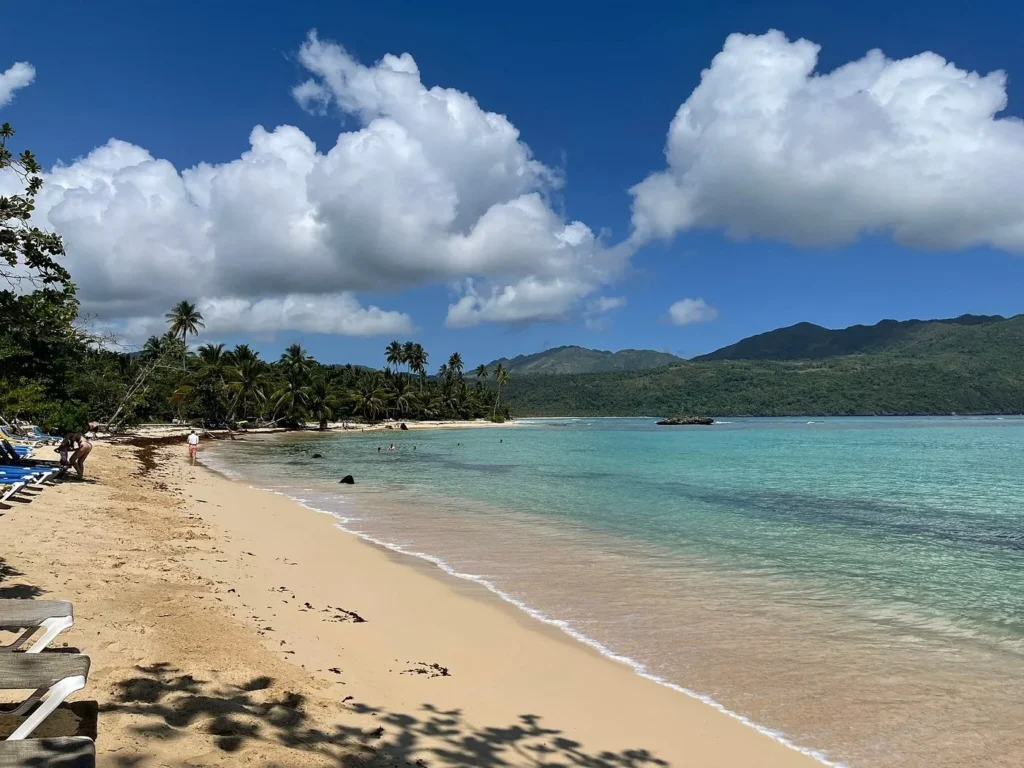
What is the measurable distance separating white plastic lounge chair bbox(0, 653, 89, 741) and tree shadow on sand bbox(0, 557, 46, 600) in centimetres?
451

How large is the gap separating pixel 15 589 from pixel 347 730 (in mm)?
4685

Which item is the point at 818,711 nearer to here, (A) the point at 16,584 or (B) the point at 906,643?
(B) the point at 906,643

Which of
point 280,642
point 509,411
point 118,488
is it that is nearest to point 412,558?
point 280,642

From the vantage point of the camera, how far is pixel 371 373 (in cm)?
11575

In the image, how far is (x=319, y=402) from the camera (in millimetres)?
89375

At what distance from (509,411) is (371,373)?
1640 inches

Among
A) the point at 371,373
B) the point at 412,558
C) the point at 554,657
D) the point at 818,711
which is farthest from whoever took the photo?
the point at 371,373

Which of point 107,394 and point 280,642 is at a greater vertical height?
→ point 107,394

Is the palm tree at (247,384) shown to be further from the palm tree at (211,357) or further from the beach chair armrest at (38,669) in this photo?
the beach chair armrest at (38,669)

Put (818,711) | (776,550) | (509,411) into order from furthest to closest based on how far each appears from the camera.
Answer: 1. (509,411)
2. (776,550)
3. (818,711)

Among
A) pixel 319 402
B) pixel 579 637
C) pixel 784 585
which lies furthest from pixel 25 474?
pixel 319 402

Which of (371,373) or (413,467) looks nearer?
(413,467)

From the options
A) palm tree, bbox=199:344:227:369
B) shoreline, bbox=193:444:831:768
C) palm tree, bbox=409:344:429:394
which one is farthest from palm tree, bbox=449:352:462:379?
shoreline, bbox=193:444:831:768

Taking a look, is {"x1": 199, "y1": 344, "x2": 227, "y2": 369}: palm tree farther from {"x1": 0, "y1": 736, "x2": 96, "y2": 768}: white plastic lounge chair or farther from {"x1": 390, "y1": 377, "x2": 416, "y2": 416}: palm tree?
{"x1": 0, "y1": 736, "x2": 96, "y2": 768}: white plastic lounge chair
